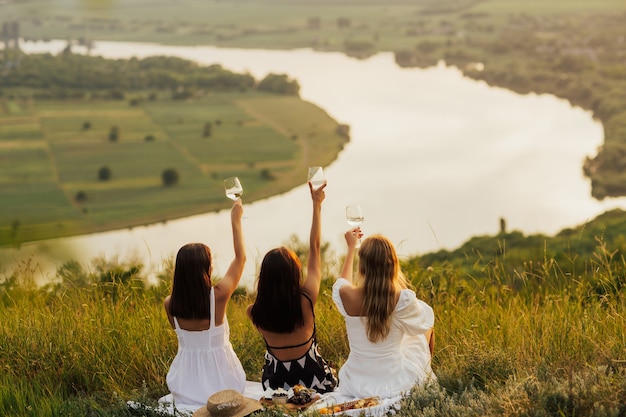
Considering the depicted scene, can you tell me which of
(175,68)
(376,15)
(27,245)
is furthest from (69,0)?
(27,245)

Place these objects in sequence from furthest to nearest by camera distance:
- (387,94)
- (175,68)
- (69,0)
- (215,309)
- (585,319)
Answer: (69,0) → (175,68) → (387,94) → (585,319) → (215,309)

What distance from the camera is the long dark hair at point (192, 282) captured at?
13.9 ft

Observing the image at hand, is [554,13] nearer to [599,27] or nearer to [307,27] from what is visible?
[599,27]

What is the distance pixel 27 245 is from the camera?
43812 mm

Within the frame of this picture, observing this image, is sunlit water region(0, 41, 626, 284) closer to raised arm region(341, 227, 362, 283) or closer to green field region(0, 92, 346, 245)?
green field region(0, 92, 346, 245)

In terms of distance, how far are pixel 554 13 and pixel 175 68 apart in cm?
4168

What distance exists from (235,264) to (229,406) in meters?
0.80

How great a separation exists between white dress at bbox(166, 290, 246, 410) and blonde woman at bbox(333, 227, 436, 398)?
0.66 metres

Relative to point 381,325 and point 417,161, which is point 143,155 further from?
point 381,325

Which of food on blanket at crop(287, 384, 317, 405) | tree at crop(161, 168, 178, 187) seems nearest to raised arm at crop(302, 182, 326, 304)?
food on blanket at crop(287, 384, 317, 405)

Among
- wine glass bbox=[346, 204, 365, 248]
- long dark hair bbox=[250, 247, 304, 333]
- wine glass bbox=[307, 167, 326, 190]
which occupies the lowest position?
long dark hair bbox=[250, 247, 304, 333]

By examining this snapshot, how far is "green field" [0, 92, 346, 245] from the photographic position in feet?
169

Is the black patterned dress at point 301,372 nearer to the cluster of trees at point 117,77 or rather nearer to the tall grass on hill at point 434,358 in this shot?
the tall grass on hill at point 434,358

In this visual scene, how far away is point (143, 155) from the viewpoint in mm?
60219
